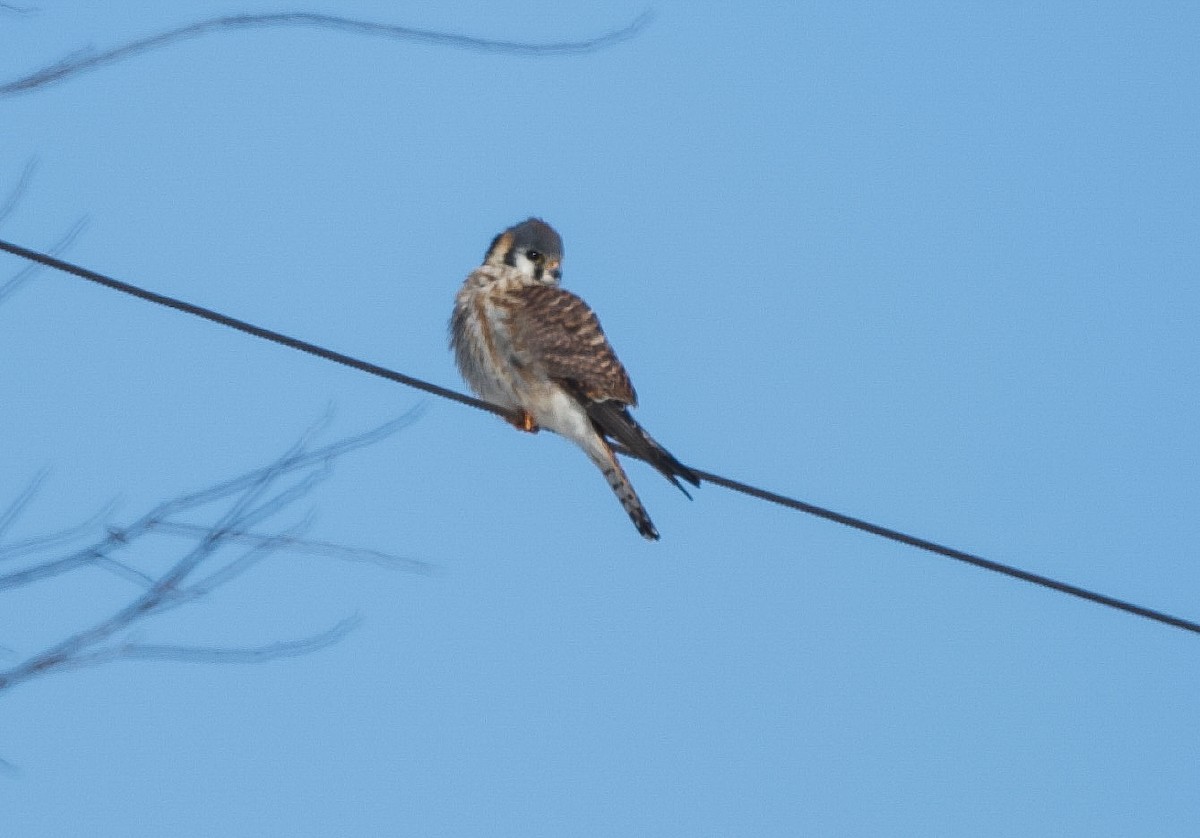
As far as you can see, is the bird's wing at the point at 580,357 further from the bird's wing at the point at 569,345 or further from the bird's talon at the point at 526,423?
the bird's talon at the point at 526,423

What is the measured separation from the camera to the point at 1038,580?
3.90 meters

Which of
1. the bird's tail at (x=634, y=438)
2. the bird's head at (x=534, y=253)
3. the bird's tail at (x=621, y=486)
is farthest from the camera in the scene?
the bird's head at (x=534, y=253)

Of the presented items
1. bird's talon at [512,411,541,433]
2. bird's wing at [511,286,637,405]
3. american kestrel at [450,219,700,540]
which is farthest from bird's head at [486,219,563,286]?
bird's talon at [512,411,541,433]

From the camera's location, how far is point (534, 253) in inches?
261

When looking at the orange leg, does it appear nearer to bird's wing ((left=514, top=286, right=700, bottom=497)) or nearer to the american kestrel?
the american kestrel

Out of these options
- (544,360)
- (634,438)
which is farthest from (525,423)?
(634,438)

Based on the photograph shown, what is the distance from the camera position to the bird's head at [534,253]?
6.61 metres

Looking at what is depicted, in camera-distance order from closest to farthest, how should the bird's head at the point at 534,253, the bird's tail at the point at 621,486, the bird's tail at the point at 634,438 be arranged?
the bird's tail at the point at 634,438 → the bird's tail at the point at 621,486 → the bird's head at the point at 534,253

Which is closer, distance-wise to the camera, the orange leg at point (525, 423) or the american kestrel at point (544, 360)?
the american kestrel at point (544, 360)

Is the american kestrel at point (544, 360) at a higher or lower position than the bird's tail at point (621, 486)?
higher

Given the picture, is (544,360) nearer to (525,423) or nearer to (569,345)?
(569,345)

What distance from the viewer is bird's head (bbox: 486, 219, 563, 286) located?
21.7 ft

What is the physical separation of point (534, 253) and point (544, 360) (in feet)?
2.74

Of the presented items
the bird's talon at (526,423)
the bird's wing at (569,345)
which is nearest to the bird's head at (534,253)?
the bird's wing at (569,345)
